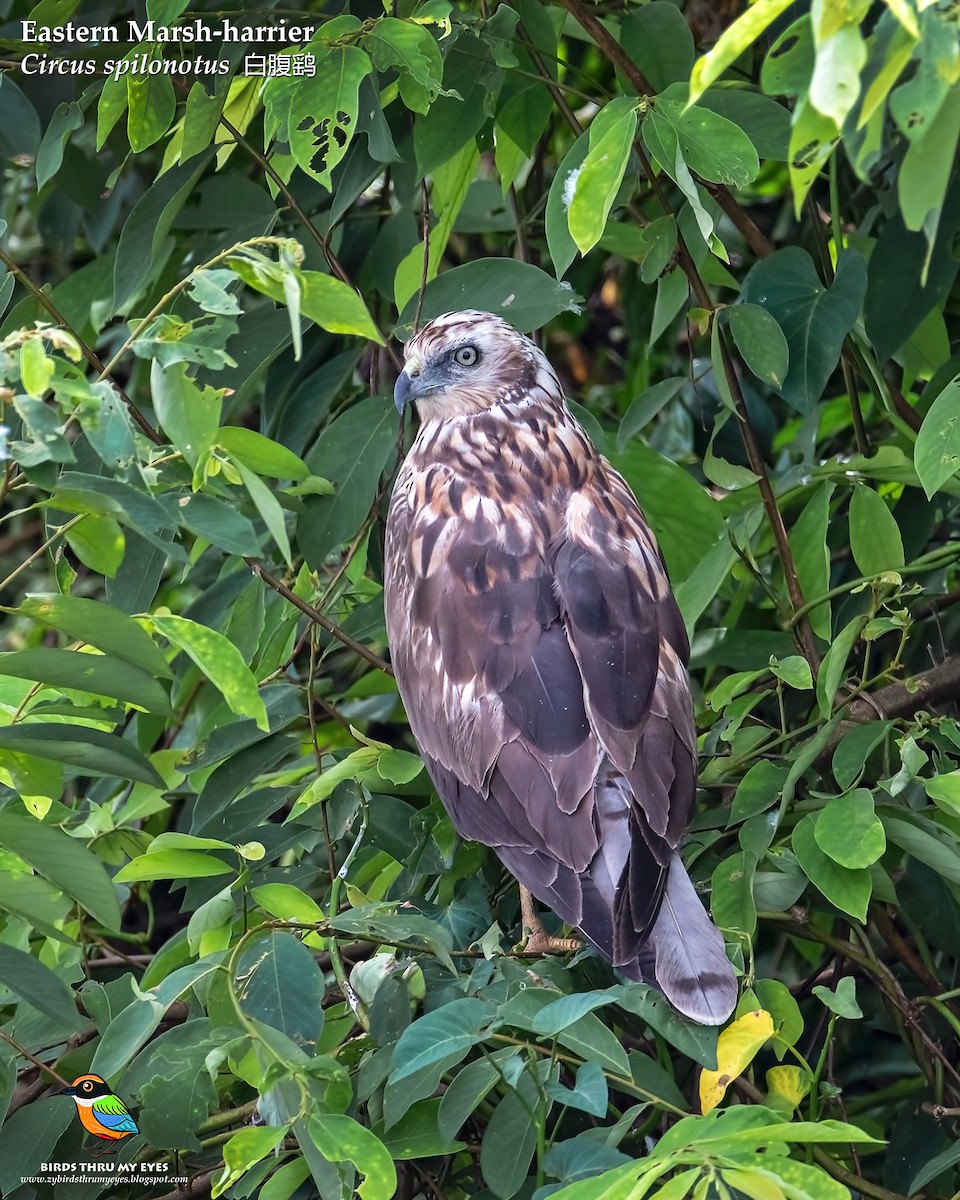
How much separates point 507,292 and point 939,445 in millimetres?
1144

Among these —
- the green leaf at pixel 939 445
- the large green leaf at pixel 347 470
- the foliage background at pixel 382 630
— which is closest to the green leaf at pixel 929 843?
the foliage background at pixel 382 630

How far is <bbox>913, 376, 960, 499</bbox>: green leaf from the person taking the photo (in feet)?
7.22

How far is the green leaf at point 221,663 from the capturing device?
6.22ft

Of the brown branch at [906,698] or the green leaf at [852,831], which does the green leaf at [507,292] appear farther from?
the green leaf at [852,831]

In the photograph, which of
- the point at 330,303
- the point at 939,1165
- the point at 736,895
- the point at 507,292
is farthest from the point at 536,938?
the point at 330,303

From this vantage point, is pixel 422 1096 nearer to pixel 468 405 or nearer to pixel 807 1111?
pixel 807 1111

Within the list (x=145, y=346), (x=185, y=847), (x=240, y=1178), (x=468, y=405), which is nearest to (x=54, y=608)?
(x=145, y=346)

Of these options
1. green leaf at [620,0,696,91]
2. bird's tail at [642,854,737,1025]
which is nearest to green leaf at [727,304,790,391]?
green leaf at [620,0,696,91]

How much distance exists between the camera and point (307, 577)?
305cm

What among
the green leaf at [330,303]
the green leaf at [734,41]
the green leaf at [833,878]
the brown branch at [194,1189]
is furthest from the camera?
the brown branch at [194,1189]

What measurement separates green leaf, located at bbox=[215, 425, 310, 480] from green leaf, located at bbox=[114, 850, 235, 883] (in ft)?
2.53

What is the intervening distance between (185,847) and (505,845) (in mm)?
687

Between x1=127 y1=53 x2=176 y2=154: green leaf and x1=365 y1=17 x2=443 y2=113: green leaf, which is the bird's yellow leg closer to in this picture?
x1=365 y1=17 x2=443 y2=113: green leaf

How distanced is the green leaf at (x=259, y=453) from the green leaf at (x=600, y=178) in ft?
2.50
